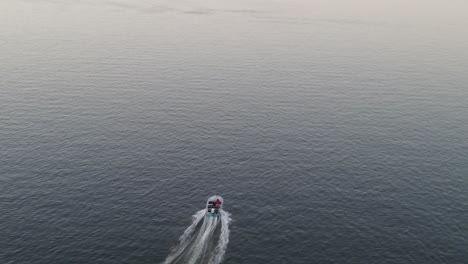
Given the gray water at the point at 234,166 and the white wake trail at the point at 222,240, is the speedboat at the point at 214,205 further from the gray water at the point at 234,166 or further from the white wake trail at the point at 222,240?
the gray water at the point at 234,166

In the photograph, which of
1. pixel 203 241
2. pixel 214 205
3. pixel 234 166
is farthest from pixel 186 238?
pixel 234 166

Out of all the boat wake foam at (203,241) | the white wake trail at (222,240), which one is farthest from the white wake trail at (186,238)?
the white wake trail at (222,240)

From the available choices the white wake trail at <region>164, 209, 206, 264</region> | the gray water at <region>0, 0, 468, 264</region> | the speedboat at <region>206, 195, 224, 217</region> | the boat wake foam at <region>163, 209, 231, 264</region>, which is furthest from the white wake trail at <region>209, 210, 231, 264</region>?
the white wake trail at <region>164, 209, 206, 264</region>

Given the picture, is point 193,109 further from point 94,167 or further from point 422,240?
point 422,240

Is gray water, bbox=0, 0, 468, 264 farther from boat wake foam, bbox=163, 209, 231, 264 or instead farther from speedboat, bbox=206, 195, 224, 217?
speedboat, bbox=206, 195, 224, 217

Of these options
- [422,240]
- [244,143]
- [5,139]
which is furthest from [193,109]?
[422,240]
